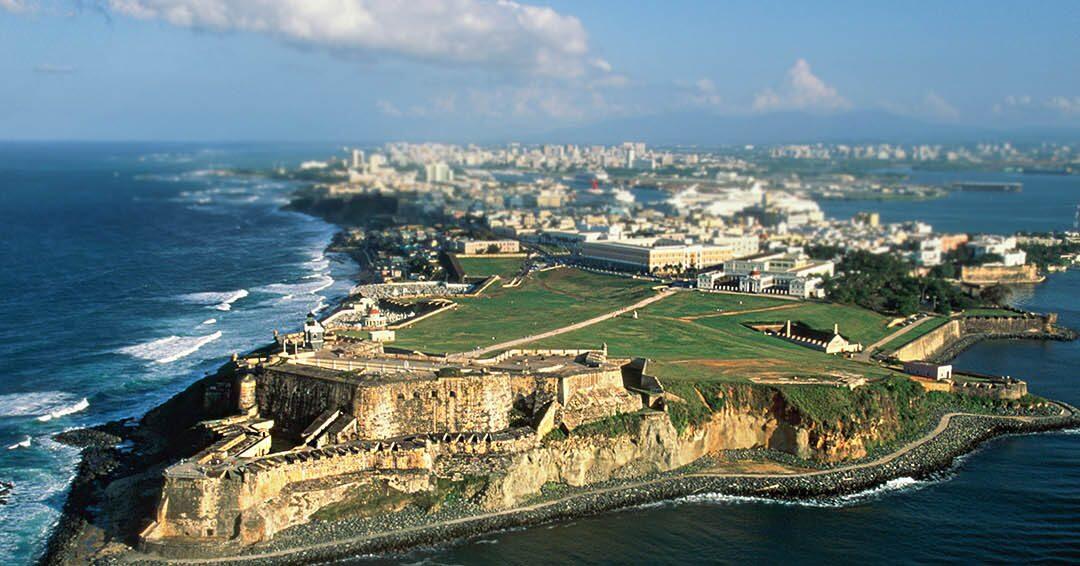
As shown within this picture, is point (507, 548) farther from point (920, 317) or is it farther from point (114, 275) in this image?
point (114, 275)

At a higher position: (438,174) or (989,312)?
(438,174)

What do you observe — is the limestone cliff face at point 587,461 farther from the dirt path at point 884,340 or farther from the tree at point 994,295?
the tree at point 994,295

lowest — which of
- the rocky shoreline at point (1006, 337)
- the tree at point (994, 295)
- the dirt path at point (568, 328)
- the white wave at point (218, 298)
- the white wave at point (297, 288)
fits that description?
the rocky shoreline at point (1006, 337)

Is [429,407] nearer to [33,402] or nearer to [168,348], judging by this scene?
[33,402]

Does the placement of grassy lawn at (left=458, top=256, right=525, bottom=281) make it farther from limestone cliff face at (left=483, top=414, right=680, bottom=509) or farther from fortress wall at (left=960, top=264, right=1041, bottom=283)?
limestone cliff face at (left=483, top=414, right=680, bottom=509)

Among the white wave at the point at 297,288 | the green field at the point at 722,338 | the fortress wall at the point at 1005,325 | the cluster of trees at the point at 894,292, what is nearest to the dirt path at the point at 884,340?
the green field at the point at 722,338

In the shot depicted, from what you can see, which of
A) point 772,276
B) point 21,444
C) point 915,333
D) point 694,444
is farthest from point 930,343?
point 21,444
